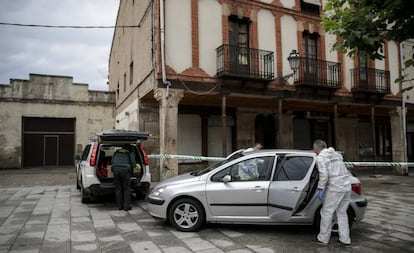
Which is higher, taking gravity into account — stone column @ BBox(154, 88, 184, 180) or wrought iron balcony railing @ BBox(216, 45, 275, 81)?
wrought iron balcony railing @ BBox(216, 45, 275, 81)

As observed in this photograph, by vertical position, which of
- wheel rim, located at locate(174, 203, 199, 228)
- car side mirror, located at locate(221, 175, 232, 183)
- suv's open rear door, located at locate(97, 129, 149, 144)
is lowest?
wheel rim, located at locate(174, 203, 199, 228)

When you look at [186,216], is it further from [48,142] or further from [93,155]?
[48,142]

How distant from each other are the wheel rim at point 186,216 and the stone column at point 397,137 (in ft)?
52.0

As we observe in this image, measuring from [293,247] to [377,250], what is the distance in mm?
1262

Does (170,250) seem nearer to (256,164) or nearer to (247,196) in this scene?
(247,196)

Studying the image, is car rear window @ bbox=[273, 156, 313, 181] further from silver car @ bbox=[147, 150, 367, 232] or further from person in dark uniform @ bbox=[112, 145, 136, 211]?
person in dark uniform @ bbox=[112, 145, 136, 211]

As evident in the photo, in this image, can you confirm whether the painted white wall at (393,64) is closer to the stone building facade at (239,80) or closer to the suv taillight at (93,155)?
the stone building facade at (239,80)

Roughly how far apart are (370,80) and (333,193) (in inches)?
525

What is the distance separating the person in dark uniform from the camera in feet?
25.0

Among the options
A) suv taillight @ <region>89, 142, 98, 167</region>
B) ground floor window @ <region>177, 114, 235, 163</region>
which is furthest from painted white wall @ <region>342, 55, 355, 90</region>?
suv taillight @ <region>89, 142, 98, 167</region>

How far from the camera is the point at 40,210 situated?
25.2 feet

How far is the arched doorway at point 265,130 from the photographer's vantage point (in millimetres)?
16938

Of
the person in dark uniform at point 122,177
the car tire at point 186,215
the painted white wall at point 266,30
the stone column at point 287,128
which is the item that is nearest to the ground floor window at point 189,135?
the painted white wall at point 266,30

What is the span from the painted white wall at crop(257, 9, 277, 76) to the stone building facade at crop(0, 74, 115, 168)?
1304cm
